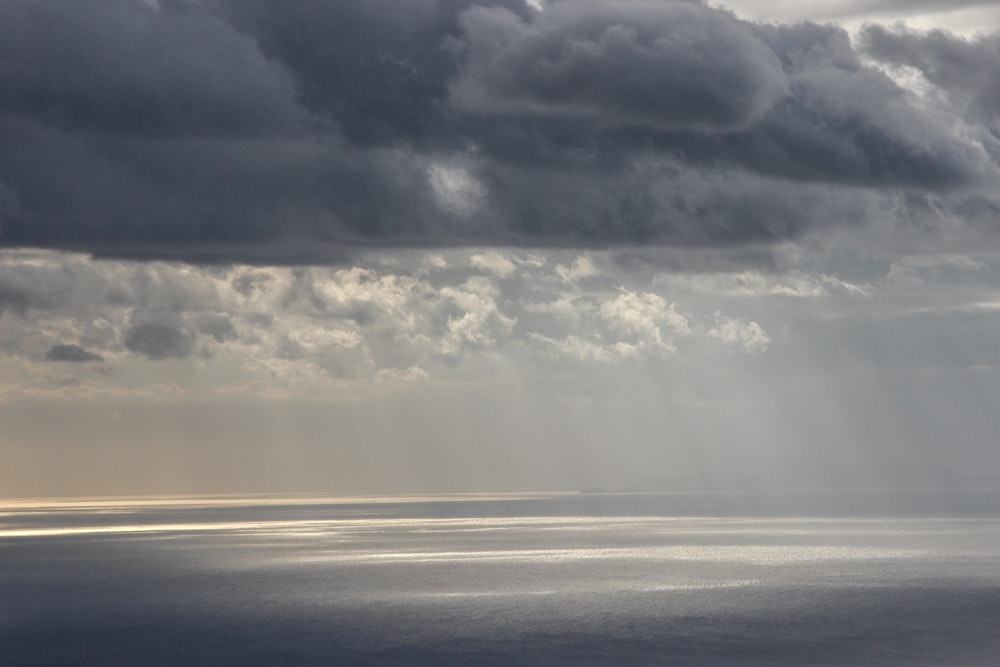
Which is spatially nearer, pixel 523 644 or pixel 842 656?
pixel 842 656

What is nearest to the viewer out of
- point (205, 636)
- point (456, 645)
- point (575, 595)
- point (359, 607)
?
point (456, 645)

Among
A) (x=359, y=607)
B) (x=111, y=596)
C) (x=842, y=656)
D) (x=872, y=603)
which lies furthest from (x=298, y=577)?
(x=842, y=656)

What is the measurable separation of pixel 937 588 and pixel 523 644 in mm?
73895

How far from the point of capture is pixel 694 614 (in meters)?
127

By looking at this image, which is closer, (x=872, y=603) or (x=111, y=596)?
(x=872, y=603)

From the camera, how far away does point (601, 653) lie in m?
98.5

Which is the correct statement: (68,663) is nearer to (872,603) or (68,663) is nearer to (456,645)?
(456,645)

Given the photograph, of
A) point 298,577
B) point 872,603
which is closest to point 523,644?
point 872,603

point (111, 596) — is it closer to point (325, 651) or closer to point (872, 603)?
point (325, 651)

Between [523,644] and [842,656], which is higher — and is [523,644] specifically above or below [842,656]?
above

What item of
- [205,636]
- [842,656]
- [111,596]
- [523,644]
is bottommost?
[842,656]

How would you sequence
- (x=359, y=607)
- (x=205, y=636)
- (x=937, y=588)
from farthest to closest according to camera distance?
(x=937, y=588)
(x=359, y=607)
(x=205, y=636)

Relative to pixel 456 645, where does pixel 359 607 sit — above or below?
above

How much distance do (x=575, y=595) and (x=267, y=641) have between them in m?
48.4
